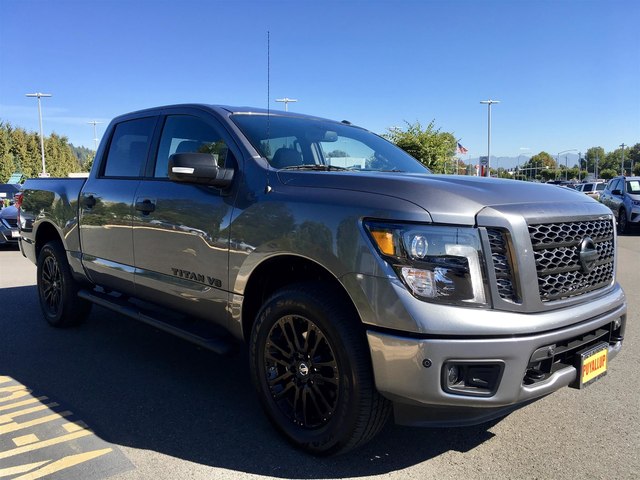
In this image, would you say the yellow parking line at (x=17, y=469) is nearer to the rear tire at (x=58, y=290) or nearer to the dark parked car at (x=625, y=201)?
the rear tire at (x=58, y=290)

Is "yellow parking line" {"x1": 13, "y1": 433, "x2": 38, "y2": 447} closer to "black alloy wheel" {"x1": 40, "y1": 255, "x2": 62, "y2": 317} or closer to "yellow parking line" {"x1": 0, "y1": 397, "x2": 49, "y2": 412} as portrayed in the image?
"yellow parking line" {"x1": 0, "y1": 397, "x2": 49, "y2": 412}

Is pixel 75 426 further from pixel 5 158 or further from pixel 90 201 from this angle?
pixel 5 158

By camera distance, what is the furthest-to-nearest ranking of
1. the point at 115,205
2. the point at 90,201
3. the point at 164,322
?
the point at 90,201 < the point at 115,205 < the point at 164,322

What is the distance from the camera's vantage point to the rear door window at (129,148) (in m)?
4.32

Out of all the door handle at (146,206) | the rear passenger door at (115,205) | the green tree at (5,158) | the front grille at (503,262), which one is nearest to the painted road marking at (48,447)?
the rear passenger door at (115,205)

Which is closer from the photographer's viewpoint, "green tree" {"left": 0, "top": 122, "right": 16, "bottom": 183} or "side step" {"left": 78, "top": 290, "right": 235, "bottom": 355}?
"side step" {"left": 78, "top": 290, "right": 235, "bottom": 355}

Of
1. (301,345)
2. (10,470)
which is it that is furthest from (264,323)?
(10,470)

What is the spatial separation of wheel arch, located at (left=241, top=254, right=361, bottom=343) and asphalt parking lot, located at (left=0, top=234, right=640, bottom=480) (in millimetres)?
710

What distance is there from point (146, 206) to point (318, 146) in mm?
1334

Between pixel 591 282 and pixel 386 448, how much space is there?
144 centimetres

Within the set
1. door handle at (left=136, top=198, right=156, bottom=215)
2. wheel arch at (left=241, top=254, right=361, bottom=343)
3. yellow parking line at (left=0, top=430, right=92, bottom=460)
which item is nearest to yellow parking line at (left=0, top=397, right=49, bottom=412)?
yellow parking line at (left=0, top=430, right=92, bottom=460)

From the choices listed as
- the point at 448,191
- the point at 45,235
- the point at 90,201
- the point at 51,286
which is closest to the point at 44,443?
the point at 90,201

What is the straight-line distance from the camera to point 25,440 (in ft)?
10.2

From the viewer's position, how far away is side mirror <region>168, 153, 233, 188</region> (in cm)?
314
